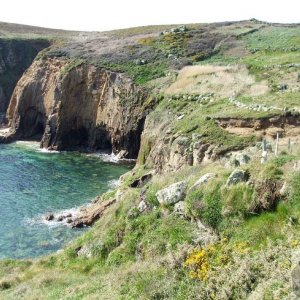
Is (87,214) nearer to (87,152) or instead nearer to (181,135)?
Answer: (181,135)

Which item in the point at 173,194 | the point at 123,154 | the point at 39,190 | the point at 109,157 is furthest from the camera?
the point at 109,157

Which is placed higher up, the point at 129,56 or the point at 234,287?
the point at 129,56

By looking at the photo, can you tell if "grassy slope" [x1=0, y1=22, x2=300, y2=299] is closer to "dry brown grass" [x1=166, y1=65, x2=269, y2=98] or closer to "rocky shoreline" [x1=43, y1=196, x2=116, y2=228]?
"rocky shoreline" [x1=43, y1=196, x2=116, y2=228]

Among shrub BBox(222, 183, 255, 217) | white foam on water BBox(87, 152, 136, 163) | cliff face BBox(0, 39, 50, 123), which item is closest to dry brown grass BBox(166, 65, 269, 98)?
white foam on water BBox(87, 152, 136, 163)

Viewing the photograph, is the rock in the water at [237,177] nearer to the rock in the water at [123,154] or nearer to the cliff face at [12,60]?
the rock in the water at [123,154]

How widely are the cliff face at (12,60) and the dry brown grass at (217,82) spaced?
3794 centimetres

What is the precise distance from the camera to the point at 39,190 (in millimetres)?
43062

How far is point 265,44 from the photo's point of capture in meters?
66.6

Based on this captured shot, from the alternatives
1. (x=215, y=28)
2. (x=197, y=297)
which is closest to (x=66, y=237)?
(x=197, y=297)

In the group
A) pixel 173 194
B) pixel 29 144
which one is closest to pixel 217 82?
pixel 173 194

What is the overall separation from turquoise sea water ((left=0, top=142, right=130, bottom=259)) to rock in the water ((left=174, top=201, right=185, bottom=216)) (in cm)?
1531

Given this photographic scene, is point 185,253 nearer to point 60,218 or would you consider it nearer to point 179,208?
point 179,208

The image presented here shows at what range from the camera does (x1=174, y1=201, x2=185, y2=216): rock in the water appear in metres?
16.8

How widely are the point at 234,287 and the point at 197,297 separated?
3.23ft
